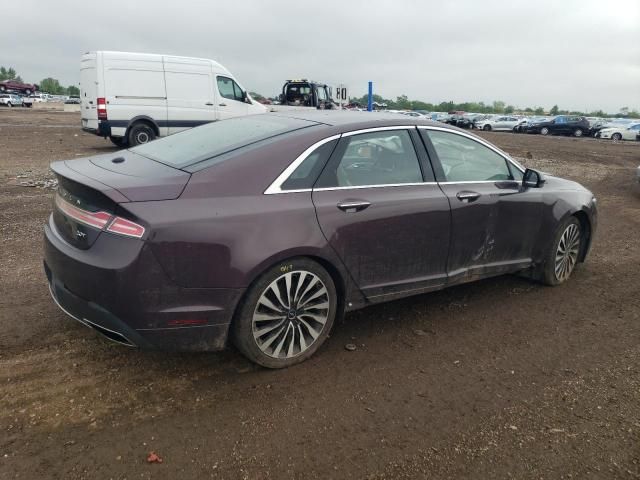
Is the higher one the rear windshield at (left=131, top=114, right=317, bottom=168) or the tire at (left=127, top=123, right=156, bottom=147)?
the rear windshield at (left=131, top=114, right=317, bottom=168)

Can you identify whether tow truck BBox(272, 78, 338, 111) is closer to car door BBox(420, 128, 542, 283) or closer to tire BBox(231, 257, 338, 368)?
car door BBox(420, 128, 542, 283)

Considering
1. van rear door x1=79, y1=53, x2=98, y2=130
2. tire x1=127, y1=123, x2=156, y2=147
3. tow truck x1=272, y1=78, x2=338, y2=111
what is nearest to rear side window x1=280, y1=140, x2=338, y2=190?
tire x1=127, y1=123, x2=156, y2=147

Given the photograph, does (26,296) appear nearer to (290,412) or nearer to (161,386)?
(161,386)

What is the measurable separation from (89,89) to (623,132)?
35.3 meters

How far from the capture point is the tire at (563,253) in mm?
4852

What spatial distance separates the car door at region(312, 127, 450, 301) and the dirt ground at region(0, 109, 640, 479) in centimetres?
52

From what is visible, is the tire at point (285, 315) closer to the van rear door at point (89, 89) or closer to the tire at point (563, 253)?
the tire at point (563, 253)

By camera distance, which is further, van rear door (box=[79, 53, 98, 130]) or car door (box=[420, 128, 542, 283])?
van rear door (box=[79, 53, 98, 130])

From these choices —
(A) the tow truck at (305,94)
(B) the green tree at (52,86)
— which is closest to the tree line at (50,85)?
(B) the green tree at (52,86)

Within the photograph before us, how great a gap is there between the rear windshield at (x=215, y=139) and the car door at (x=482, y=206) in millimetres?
1155

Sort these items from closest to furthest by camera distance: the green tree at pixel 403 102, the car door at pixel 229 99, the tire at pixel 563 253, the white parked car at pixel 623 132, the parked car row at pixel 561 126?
the tire at pixel 563 253 → the car door at pixel 229 99 → the white parked car at pixel 623 132 → the parked car row at pixel 561 126 → the green tree at pixel 403 102

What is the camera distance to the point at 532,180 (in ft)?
15.0

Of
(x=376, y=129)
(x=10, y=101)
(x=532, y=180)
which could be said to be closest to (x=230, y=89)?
(x=532, y=180)

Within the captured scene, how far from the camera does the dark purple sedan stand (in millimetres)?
2791
